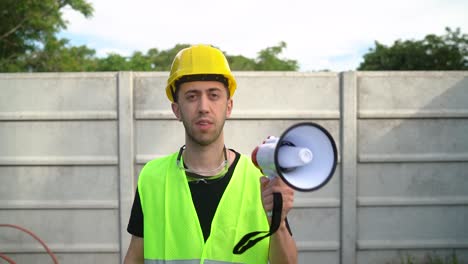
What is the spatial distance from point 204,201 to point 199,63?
0.58m

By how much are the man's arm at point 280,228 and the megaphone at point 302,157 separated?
0.04 meters

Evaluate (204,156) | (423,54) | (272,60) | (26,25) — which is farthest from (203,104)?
(423,54)

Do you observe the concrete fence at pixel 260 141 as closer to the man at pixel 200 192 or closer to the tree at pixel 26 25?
the man at pixel 200 192

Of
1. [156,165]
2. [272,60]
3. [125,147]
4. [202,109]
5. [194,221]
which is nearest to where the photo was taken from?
[202,109]

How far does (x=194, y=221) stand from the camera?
186 centimetres

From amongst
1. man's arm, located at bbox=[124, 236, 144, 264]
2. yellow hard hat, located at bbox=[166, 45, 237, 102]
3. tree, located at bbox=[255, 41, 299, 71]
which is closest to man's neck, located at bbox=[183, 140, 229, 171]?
yellow hard hat, located at bbox=[166, 45, 237, 102]

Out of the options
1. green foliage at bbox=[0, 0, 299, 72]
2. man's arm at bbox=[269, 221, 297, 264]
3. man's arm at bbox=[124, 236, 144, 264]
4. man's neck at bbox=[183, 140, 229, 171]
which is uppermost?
green foliage at bbox=[0, 0, 299, 72]

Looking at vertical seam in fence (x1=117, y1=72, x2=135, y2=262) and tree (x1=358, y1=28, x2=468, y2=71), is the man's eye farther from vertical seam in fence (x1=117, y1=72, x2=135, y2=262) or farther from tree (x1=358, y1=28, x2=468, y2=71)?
tree (x1=358, y1=28, x2=468, y2=71)

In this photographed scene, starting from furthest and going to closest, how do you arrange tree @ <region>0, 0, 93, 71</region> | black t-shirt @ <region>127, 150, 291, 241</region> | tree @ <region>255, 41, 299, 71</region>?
1. tree @ <region>255, 41, 299, 71</region>
2. tree @ <region>0, 0, 93, 71</region>
3. black t-shirt @ <region>127, 150, 291, 241</region>

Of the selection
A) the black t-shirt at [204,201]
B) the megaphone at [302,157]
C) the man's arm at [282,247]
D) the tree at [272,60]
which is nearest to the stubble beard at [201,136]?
the black t-shirt at [204,201]

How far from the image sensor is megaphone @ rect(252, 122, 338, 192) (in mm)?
1418

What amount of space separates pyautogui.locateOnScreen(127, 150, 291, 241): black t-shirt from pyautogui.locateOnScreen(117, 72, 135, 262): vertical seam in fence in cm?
281

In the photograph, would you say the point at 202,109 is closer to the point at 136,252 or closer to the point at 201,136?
the point at 201,136

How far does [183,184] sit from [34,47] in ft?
50.1
